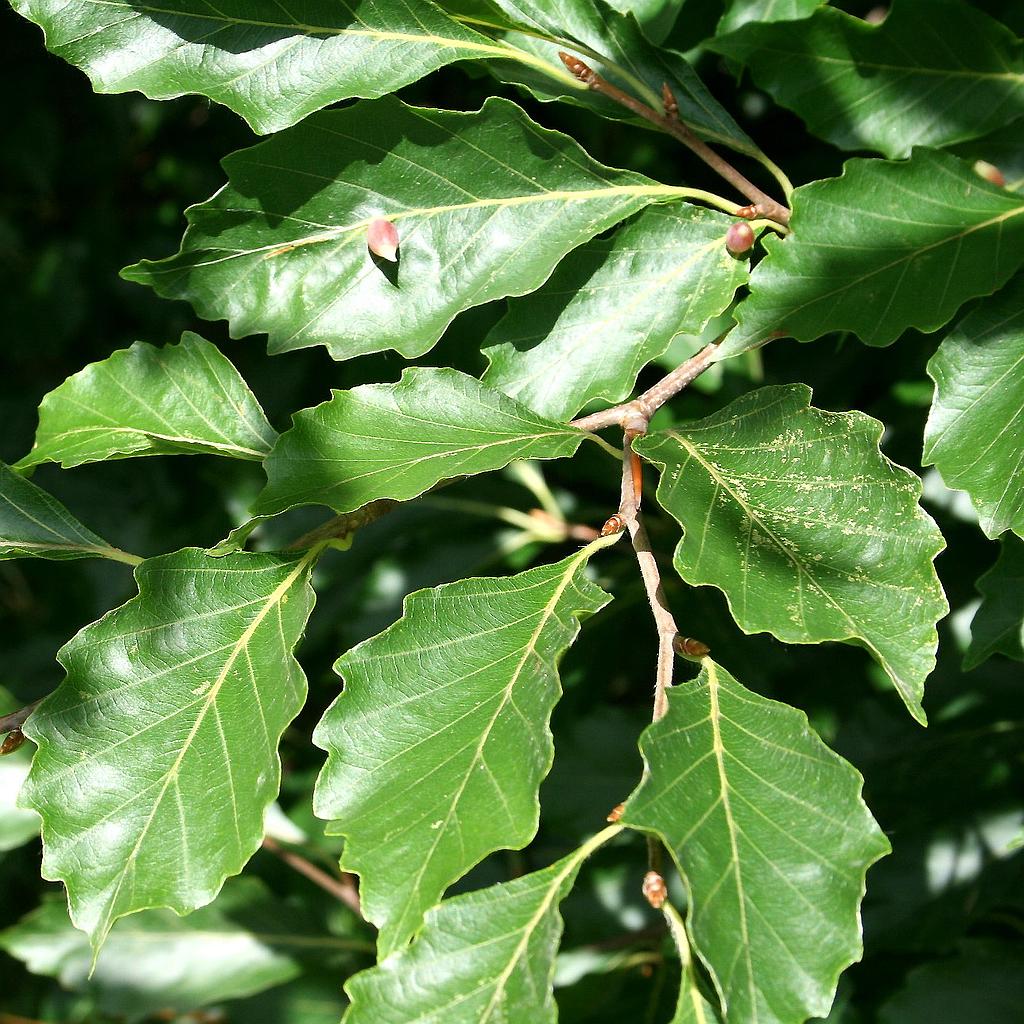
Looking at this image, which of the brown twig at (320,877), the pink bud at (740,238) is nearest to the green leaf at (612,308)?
the pink bud at (740,238)

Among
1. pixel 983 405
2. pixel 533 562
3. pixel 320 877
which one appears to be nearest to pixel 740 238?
pixel 983 405

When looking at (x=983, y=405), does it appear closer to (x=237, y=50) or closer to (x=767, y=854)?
(x=767, y=854)

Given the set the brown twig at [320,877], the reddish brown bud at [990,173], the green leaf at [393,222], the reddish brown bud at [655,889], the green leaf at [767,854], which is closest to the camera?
the green leaf at [767,854]

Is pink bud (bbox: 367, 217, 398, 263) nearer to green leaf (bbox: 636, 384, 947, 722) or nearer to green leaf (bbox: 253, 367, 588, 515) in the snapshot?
green leaf (bbox: 253, 367, 588, 515)

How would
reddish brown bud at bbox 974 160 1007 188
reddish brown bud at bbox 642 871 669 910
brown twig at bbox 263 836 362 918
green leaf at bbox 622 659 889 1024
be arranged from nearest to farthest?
green leaf at bbox 622 659 889 1024
reddish brown bud at bbox 642 871 669 910
reddish brown bud at bbox 974 160 1007 188
brown twig at bbox 263 836 362 918

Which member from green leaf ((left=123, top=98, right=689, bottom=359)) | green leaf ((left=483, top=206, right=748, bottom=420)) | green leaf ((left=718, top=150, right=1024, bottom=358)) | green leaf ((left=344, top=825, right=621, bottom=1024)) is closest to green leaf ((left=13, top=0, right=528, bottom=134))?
green leaf ((left=123, top=98, right=689, bottom=359))

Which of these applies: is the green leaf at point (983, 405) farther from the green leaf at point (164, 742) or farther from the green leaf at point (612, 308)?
the green leaf at point (164, 742)
